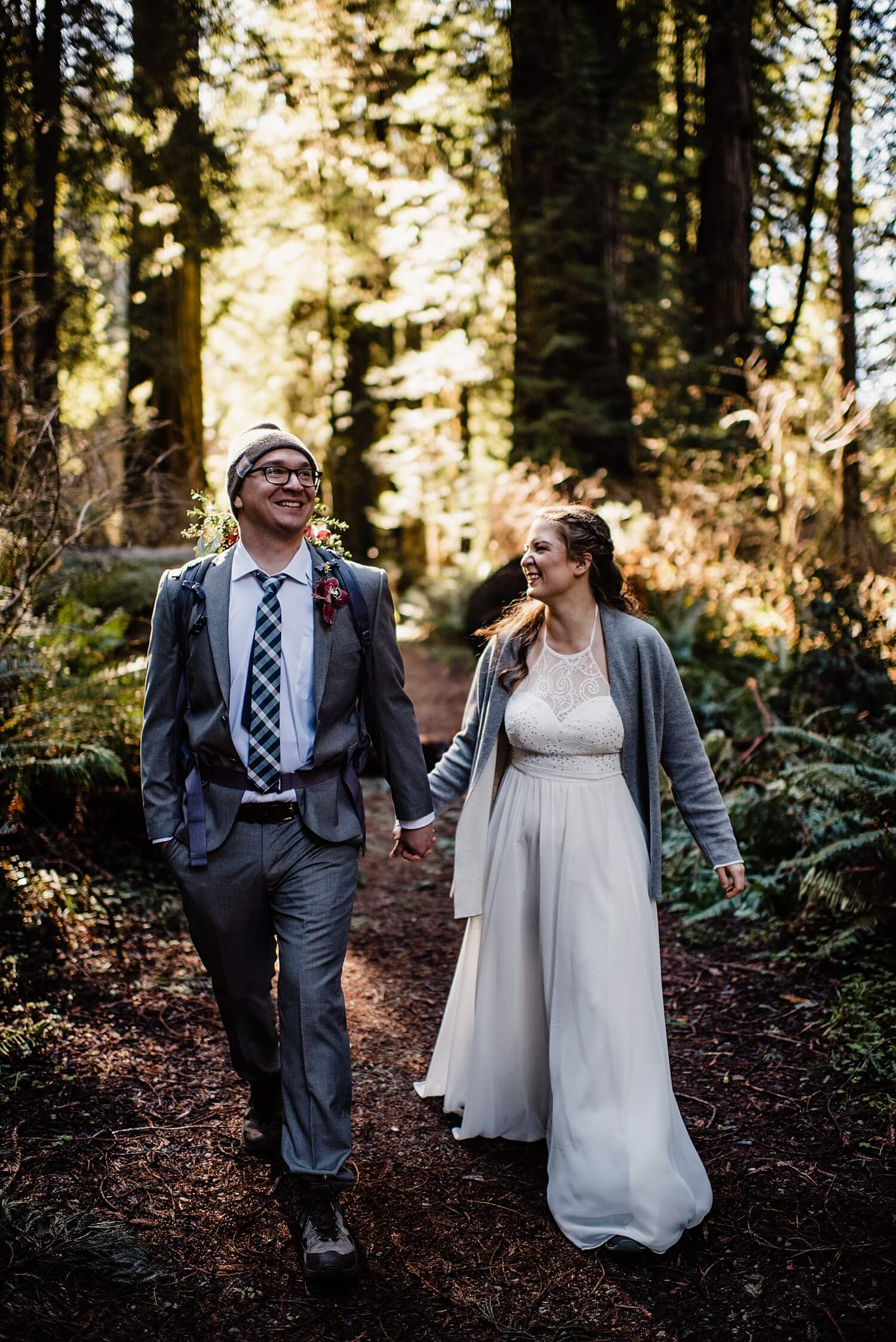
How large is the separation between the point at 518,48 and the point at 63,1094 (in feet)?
44.4

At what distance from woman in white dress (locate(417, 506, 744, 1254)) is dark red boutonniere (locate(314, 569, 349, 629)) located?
2.37 feet

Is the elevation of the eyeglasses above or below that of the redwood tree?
below

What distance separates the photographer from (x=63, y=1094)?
4168mm

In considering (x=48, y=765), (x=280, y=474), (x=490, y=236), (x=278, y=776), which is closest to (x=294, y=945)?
(x=278, y=776)

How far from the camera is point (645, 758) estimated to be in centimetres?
380

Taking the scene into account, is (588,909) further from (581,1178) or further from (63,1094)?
(63,1094)

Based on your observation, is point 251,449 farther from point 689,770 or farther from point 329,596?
point 689,770

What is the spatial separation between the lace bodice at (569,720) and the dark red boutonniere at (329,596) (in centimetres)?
82

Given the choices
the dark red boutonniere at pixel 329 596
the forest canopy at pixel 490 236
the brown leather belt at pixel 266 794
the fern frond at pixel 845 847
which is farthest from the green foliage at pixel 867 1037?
the forest canopy at pixel 490 236

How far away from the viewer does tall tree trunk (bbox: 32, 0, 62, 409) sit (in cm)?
867

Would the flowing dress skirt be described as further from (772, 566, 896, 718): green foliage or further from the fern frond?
(772, 566, 896, 718): green foliage

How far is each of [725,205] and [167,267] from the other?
26.7ft

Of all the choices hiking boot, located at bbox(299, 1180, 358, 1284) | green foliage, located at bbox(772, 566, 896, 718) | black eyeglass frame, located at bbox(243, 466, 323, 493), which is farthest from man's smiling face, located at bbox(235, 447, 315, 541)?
green foliage, located at bbox(772, 566, 896, 718)

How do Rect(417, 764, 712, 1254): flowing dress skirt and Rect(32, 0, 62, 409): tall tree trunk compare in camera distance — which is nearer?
Rect(417, 764, 712, 1254): flowing dress skirt
